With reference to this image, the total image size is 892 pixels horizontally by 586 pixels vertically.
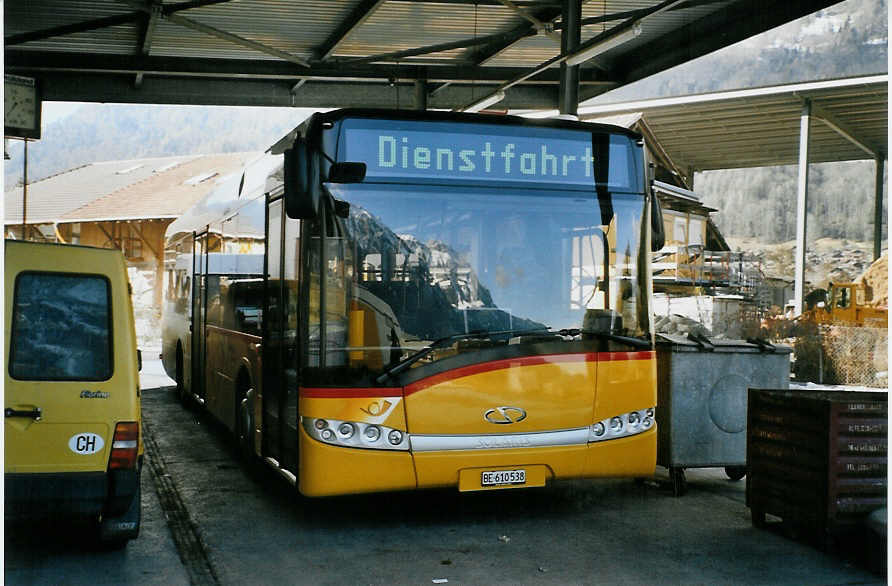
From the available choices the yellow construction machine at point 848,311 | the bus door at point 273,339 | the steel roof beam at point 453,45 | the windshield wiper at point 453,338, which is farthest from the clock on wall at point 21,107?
the yellow construction machine at point 848,311

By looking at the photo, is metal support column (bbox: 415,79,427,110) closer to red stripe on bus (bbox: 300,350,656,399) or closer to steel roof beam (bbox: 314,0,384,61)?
steel roof beam (bbox: 314,0,384,61)

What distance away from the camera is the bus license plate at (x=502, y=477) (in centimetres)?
725

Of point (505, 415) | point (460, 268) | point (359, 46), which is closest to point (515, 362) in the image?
point (505, 415)

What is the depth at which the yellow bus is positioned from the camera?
704 cm

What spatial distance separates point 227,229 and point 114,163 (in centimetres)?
5027

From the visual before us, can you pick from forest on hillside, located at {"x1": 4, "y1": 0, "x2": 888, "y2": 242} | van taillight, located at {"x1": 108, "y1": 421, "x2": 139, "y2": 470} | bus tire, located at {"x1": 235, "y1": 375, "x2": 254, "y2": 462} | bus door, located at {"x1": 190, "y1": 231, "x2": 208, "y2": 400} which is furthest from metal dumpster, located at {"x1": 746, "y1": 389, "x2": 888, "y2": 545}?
forest on hillside, located at {"x1": 4, "y1": 0, "x2": 888, "y2": 242}

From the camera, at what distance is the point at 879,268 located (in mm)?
39219

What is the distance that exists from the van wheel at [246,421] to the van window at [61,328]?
3.10 m

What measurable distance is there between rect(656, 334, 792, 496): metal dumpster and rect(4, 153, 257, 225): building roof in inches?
1334

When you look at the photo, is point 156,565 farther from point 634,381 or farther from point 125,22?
point 125,22

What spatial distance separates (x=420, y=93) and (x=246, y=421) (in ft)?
25.7

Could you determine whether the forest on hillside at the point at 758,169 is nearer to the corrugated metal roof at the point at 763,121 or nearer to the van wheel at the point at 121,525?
the corrugated metal roof at the point at 763,121

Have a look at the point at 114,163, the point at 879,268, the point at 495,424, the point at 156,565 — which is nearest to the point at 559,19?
the point at 495,424

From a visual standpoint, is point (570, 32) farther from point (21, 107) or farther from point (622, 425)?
point (21, 107)
